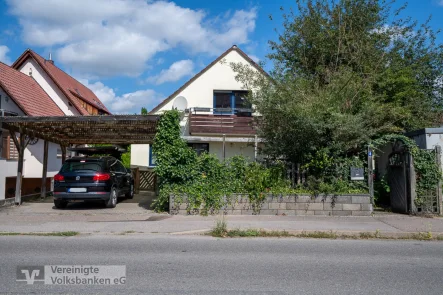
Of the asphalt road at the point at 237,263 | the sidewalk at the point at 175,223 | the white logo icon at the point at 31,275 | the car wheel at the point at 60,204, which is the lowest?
the white logo icon at the point at 31,275

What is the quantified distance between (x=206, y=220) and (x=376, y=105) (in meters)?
6.60

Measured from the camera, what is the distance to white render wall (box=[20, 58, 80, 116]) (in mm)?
22672

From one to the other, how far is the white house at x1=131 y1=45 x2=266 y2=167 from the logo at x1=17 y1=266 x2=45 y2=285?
42.6 ft

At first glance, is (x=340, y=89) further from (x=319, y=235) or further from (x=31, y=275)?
(x=31, y=275)

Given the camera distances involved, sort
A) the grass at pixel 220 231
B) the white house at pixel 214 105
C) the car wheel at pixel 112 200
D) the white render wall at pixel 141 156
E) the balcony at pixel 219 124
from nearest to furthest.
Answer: the grass at pixel 220 231 < the car wheel at pixel 112 200 < the balcony at pixel 219 124 < the white house at pixel 214 105 < the white render wall at pixel 141 156

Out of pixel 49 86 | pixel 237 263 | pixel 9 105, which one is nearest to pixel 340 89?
pixel 237 263

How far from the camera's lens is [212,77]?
2008 centimetres

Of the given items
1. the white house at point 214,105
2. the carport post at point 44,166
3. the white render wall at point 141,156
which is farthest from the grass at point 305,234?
the white render wall at point 141,156

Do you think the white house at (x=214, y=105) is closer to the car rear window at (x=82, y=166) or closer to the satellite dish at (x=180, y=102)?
the satellite dish at (x=180, y=102)

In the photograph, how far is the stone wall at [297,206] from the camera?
34.6ft

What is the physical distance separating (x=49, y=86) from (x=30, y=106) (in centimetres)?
622

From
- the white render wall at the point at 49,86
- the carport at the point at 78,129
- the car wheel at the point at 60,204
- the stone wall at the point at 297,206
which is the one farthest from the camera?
the white render wall at the point at 49,86

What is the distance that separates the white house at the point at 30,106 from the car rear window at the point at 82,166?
238 cm

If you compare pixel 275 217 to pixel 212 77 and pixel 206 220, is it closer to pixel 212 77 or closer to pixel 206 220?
pixel 206 220
